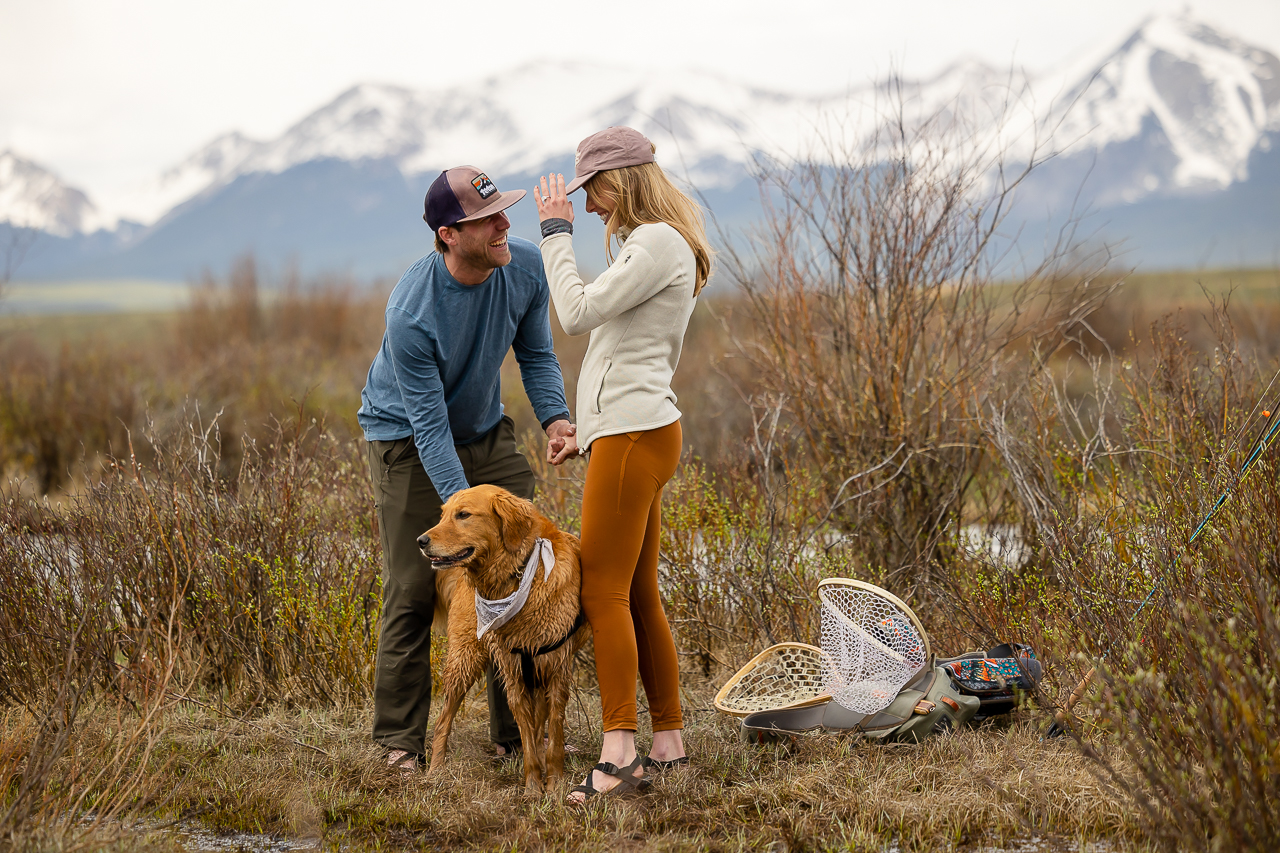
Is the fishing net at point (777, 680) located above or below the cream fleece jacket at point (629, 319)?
below

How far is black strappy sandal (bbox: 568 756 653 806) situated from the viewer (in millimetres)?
3043

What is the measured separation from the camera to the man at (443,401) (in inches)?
123

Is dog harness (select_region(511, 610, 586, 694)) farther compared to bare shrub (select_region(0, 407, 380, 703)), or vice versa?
bare shrub (select_region(0, 407, 380, 703))

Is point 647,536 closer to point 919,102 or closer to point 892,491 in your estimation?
point 892,491

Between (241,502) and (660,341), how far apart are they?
243 centimetres

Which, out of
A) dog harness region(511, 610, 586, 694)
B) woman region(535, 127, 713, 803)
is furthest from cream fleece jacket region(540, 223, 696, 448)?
dog harness region(511, 610, 586, 694)

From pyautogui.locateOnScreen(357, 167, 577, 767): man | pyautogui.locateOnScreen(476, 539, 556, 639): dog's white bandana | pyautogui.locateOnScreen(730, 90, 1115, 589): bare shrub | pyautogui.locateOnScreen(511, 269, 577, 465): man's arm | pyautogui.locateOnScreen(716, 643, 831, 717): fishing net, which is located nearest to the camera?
pyautogui.locateOnScreen(476, 539, 556, 639): dog's white bandana

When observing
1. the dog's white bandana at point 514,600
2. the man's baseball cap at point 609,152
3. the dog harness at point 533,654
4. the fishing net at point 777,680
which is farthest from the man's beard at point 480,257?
the fishing net at point 777,680

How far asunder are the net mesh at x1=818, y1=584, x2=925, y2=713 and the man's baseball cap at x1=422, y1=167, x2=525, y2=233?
195 cm

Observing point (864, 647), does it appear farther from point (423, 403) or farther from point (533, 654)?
point (423, 403)

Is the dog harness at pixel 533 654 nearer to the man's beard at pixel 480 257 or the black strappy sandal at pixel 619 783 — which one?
the black strappy sandal at pixel 619 783

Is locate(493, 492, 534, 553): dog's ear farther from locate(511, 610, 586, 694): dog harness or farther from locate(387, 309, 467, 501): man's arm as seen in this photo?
locate(511, 610, 586, 694): dog harness

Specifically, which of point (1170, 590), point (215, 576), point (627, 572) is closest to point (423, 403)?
point (627, 572)

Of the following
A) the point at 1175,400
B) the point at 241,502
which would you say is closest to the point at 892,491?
the point at 1175,400
